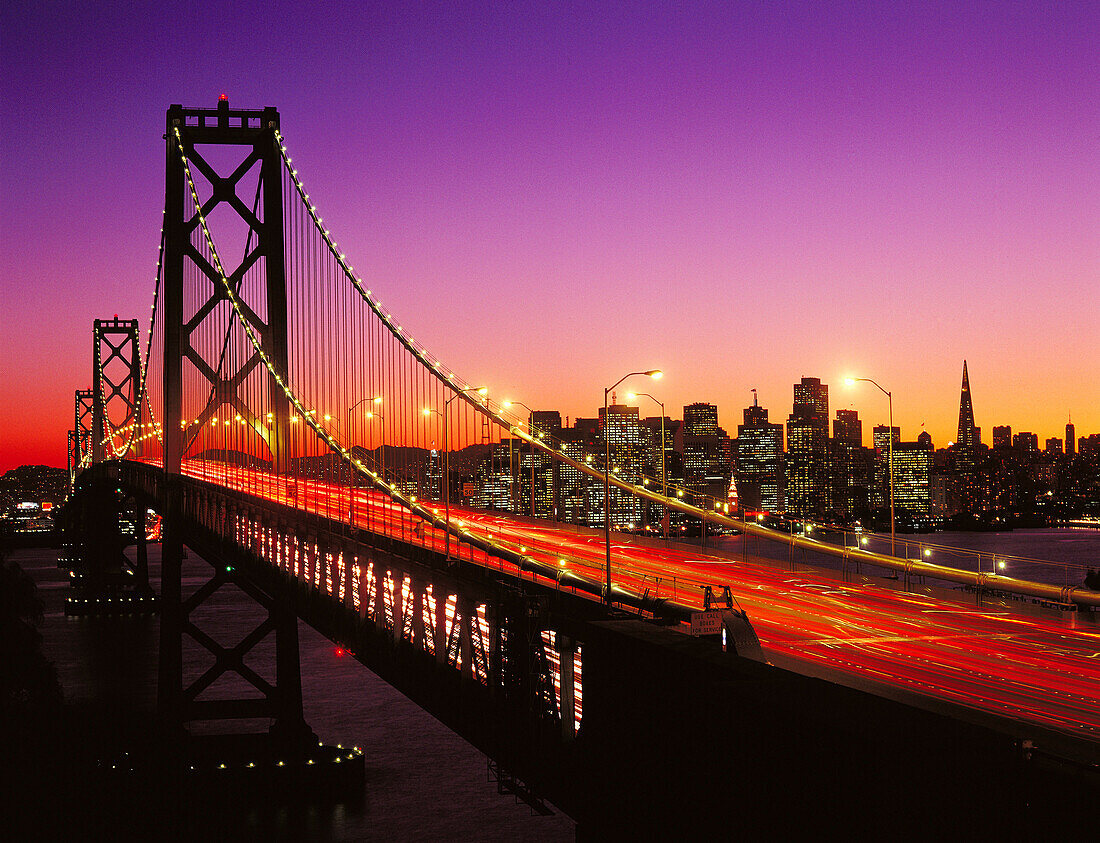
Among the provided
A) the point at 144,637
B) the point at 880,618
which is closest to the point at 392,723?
the point at 880,618

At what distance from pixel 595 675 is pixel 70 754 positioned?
81.8ft

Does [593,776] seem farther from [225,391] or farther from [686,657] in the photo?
[225,391]

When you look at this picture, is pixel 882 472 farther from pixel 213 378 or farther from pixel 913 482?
pixel 213 378

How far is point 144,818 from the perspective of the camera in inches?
1219

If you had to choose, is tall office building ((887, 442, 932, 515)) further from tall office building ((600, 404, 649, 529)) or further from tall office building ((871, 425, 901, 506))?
tall office building ((600, 404, 649, 529))

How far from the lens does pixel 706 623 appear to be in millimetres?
14562

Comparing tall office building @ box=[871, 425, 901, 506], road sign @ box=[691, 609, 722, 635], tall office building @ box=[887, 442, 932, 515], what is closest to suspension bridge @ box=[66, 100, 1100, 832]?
road sign @ box=[691, 609, 722, 635]

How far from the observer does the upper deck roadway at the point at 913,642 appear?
45.2ft

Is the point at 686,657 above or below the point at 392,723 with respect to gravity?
above

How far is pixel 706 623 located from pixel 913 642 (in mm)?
6885

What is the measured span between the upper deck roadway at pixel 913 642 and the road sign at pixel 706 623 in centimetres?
128

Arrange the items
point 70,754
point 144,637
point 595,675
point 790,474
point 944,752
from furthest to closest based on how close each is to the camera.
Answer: point 790,474 → point 144,637 → point 70,754 → point 595,675 → point 944,752

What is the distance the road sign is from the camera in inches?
570

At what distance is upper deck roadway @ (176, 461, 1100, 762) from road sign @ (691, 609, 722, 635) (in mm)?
1280
